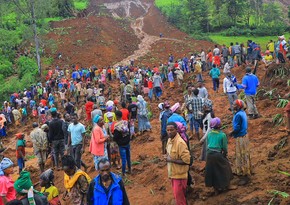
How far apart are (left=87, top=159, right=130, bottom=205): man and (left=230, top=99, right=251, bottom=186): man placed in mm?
2932

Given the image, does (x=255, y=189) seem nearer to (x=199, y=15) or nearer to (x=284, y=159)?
(x=284, y=159)

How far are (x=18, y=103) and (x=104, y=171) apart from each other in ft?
57.3

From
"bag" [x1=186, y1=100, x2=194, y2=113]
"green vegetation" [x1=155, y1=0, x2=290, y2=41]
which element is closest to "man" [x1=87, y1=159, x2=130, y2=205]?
"bag" [x1=186, y1=100, x2=194, y2=113]

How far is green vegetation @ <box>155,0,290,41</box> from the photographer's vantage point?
47206 mm

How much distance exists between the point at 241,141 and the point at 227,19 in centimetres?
4783

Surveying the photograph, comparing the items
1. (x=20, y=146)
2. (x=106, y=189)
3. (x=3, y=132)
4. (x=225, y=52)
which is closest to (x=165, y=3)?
(x=225, y=52)

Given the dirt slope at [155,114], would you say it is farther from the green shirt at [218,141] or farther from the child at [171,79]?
the green shirt at [218,141]

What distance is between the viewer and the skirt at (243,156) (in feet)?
21.4

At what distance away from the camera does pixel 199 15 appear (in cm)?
4909

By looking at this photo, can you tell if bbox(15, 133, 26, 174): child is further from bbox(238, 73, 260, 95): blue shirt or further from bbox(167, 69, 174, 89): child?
bbox(167, 69, 174, 89): child

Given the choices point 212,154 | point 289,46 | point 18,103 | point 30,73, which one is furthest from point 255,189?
point 30,73

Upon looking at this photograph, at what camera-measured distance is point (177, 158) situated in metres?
5.41

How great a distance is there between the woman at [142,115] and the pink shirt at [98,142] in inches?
163

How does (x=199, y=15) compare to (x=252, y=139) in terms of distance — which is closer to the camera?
(x=252, y=139)
